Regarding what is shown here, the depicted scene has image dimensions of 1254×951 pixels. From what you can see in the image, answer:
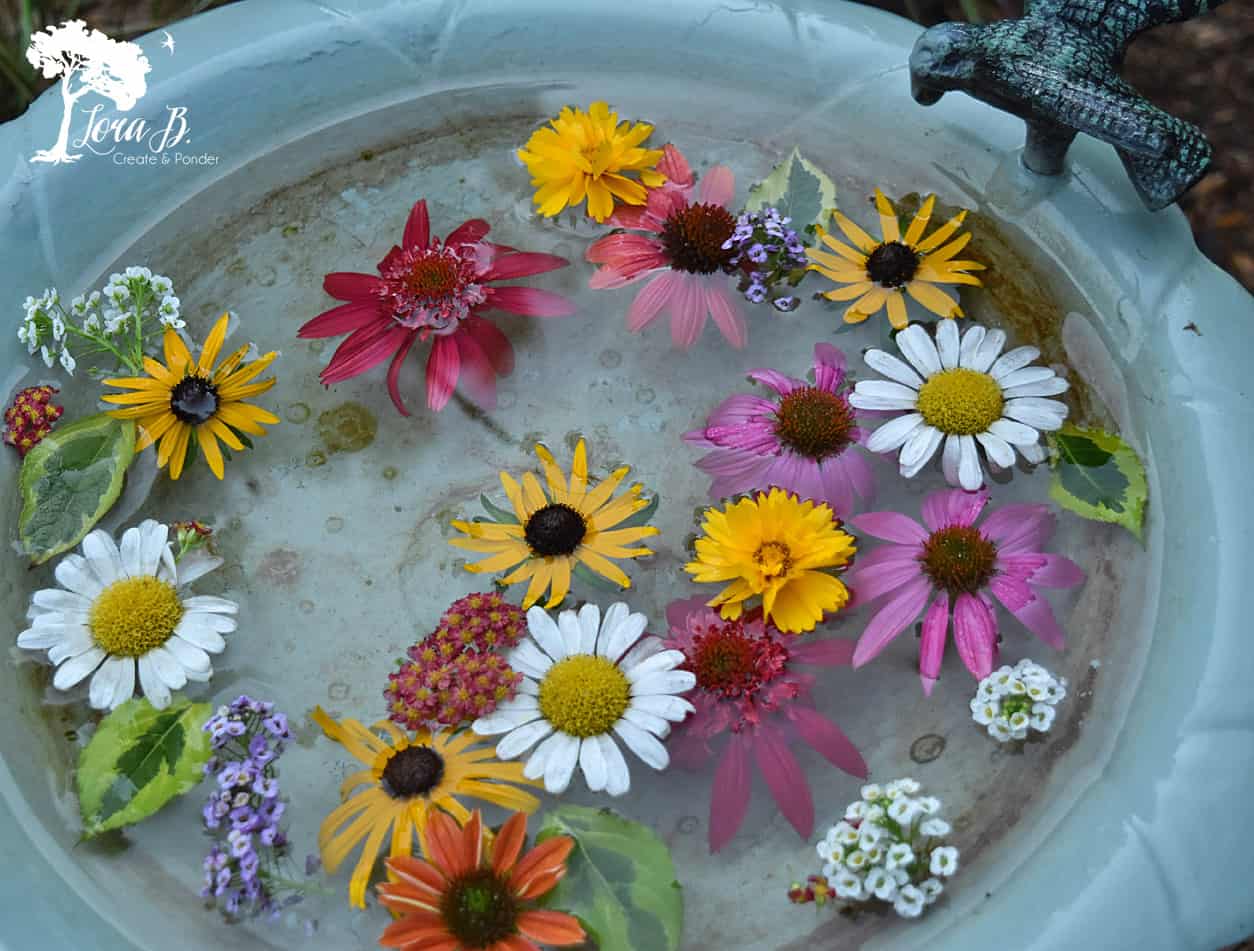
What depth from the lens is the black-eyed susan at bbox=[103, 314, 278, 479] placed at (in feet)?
3.47

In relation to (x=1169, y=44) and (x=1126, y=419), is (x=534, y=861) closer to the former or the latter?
(x=1126, y=419)

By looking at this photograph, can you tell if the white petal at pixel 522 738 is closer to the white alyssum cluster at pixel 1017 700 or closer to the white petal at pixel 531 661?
the white petal at pixel 531 661

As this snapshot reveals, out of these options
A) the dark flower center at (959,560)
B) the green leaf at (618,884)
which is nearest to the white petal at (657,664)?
the green leaf at (618,884)

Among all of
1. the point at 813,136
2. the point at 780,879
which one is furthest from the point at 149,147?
the point at 780,879

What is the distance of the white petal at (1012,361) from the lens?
1018 millimetres

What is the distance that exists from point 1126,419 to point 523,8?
2.30 ft

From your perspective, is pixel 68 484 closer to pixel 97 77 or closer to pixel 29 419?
pixel 29 419

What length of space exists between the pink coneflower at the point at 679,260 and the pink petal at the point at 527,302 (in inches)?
1.5

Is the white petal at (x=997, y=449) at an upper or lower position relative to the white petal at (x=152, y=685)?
upper

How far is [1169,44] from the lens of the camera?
175 cm

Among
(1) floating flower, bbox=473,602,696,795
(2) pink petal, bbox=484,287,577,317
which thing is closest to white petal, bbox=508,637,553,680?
(1) floating flower, bbox=473,602,696,795

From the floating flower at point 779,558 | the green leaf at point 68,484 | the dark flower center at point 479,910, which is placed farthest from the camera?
the green leaf at point 68,484

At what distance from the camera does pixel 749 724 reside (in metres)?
0.89

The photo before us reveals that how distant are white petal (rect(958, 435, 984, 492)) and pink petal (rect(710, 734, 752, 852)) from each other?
0.27 metres
